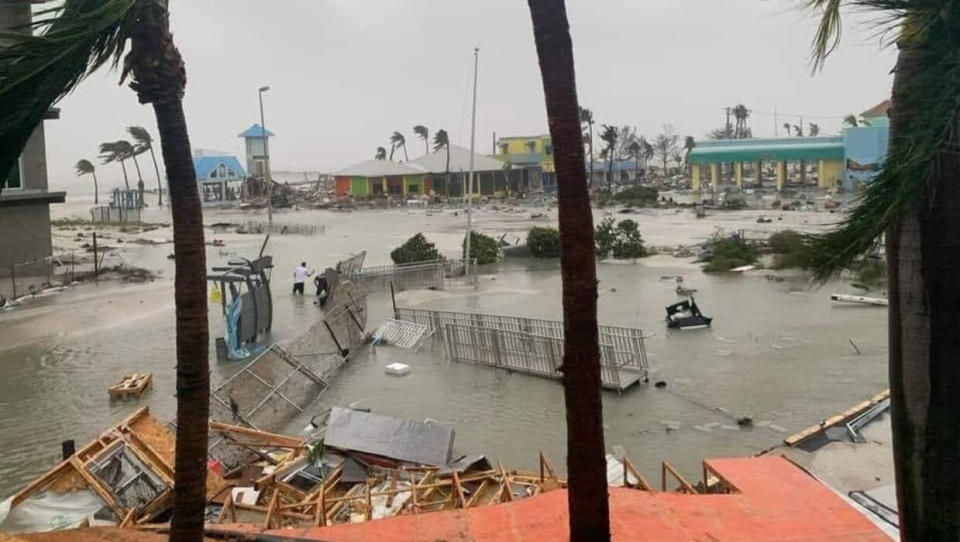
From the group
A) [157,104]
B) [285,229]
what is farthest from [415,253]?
[157,104]

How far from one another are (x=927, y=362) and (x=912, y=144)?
1.38 m

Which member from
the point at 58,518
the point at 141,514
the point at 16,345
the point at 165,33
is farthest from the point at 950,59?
the point at 16,345

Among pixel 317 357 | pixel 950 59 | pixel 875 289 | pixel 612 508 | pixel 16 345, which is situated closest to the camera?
pixel 950 59

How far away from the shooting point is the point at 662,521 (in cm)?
732

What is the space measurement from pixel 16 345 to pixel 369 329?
361 inches

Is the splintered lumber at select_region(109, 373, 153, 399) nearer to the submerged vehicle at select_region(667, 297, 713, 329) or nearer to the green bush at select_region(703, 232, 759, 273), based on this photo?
the submerged vehicle at select_region(667, 297, 713, 329)

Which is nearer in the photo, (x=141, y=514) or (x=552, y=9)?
(x=552, y=9)

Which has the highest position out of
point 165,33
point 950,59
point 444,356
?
point 165,33

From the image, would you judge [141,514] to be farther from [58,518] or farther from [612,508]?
[612,508]

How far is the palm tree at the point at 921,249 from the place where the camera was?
11.8 feet

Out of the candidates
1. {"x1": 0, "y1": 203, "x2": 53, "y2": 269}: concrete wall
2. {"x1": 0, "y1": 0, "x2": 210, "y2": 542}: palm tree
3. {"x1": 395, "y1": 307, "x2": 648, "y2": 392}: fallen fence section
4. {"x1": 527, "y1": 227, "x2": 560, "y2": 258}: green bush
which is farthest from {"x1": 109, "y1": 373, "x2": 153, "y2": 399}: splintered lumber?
{"x1": 527, "y1": 227, "x2": 560, "y2": 258}: green bush

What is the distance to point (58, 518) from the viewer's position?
8492 mm

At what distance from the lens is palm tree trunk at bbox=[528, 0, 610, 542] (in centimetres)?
472

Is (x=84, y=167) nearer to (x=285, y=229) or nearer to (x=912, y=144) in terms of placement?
(x=285, y=229)
